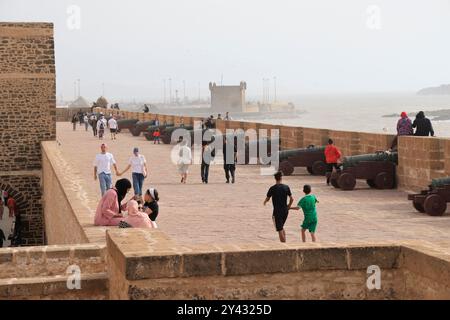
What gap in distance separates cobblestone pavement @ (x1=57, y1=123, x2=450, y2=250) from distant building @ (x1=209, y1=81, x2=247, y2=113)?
128 meters

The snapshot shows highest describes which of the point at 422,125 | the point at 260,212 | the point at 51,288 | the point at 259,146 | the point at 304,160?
the point at 422,125

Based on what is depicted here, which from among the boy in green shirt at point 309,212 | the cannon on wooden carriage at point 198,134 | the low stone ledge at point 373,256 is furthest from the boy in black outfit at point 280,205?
the cannon on wooden carriage at point 198,134

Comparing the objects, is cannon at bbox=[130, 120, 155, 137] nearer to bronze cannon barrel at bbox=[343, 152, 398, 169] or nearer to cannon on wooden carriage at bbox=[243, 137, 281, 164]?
cannon on wooden carriage at bbox=[243, 137, 281, 164]

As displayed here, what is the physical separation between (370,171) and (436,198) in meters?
3.59

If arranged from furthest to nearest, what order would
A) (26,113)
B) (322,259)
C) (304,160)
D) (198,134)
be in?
1. (198,134)
2. (26,113)
3. (304,160)
4. (322,259)

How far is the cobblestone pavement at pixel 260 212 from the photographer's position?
1124 cm

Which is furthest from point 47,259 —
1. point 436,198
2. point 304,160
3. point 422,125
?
point 304,160

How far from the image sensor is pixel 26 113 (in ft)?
94.6

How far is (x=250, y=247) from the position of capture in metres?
6.51

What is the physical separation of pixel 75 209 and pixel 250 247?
519 cm

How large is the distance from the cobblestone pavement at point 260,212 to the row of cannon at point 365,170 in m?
0.17

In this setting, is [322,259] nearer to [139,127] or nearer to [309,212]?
[309,212]

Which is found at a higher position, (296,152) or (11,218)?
(296,152)
